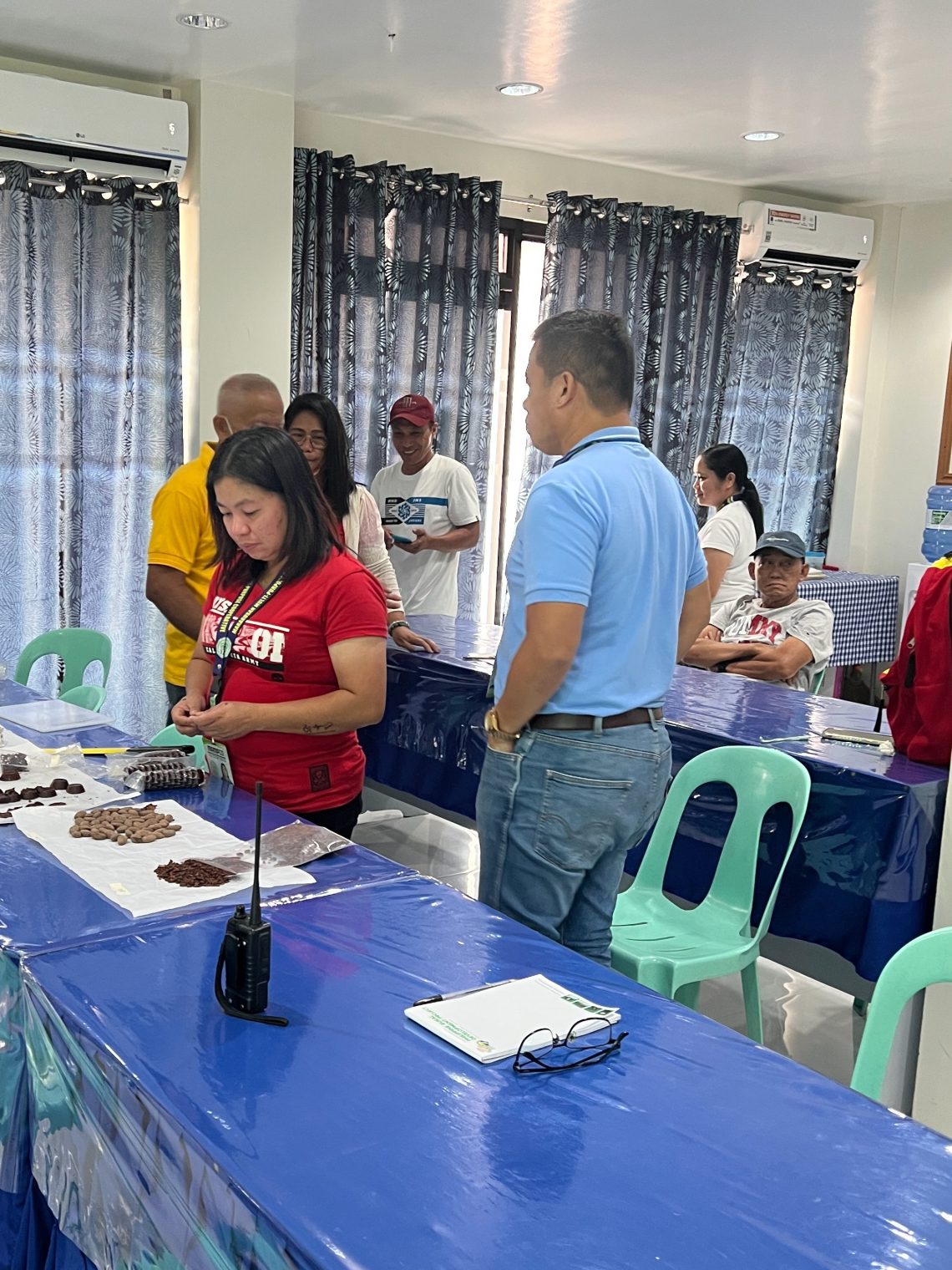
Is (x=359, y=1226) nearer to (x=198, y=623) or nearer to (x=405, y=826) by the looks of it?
(x=198, y=623)

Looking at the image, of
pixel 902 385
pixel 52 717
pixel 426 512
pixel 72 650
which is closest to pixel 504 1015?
pixel 52 717

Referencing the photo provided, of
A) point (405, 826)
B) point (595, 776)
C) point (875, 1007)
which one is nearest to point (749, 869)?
point (595, 776)

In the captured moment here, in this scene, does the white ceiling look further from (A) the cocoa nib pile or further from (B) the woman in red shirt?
(A) the cocoa nib pile

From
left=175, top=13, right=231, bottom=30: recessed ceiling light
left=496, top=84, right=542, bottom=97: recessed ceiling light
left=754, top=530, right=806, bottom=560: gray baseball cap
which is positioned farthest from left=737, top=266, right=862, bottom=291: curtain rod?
left=175, top=13, right=231, bottom=30: recessed ceiling light

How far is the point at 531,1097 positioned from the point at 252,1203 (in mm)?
322

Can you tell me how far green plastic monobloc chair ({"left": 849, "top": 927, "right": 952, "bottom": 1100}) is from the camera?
158cm

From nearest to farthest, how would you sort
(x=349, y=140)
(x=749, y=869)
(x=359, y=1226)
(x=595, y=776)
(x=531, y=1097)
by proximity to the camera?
(x=359, y=1226) → (x=531, y=1097) → (x=595, y=776) → (x=749, y=869) → (x=349, y=140)

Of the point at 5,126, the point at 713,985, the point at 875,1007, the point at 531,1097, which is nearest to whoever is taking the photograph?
the point at 531,1097

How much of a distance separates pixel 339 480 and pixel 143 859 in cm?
180

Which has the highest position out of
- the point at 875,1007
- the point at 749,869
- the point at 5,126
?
the point at 5,126

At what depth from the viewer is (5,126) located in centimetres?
420

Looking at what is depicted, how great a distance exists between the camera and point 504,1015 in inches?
55.0

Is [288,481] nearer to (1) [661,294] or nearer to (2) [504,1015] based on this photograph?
(2) [504,1015]

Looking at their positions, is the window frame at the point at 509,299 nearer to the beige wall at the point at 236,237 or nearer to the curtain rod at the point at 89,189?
the beige wall at the point at 236,237
